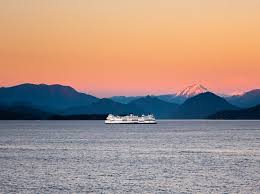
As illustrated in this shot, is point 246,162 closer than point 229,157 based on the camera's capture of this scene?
Yes

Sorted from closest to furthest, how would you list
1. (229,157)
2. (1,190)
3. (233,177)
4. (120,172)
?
(1,190) → (233,177) → (120,172) → (229,157)

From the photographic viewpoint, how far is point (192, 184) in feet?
209

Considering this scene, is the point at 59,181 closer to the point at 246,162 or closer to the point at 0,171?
the point at 0,171

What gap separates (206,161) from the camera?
91.6 metres

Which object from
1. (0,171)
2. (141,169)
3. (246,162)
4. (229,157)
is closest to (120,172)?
(141,169)

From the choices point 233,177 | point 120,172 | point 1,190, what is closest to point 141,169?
point 120,172

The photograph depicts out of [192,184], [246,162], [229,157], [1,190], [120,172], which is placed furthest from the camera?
[229,157]

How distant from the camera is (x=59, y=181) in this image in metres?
66.0

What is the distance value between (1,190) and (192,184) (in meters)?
21.2

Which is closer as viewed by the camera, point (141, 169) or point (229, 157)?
point (141, 169)

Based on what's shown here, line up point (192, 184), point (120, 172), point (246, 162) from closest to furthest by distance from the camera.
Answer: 1. point (192, 184)
2. point (120, 172)
3. point (246, 162)

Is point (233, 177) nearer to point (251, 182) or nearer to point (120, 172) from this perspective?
point (251, 182)

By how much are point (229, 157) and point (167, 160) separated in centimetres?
1300

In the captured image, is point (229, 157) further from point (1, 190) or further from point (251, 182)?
point (1, 190)
